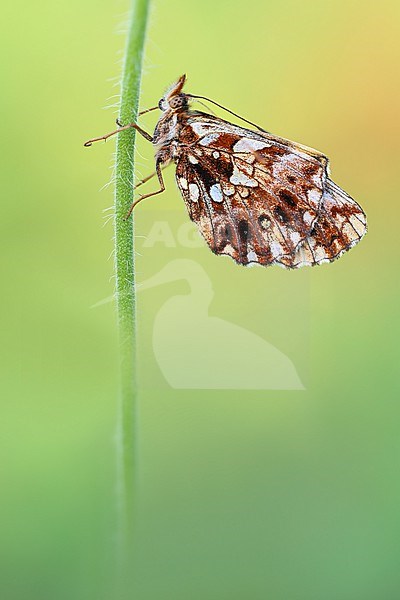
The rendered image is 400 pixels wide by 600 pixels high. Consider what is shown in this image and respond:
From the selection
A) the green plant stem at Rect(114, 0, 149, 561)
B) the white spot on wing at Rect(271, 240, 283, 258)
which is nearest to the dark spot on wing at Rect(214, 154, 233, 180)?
the white spot on wing at Rect(271, 240, 283, 258)

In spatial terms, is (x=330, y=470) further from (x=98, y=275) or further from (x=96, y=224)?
(x=96, y=224)

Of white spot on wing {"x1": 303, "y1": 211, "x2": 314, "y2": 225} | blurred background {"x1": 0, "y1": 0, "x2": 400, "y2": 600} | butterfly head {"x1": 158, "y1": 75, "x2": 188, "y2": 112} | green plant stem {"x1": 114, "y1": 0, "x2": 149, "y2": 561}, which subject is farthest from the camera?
blurred background {"x1": 0, "y1": 0, "x2": 400, "y2": 600}

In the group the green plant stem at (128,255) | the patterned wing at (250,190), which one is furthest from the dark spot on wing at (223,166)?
the green plant stem at (128,255)

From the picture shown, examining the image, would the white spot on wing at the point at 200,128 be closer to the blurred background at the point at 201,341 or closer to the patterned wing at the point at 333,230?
the blurred background at the point at 201,341

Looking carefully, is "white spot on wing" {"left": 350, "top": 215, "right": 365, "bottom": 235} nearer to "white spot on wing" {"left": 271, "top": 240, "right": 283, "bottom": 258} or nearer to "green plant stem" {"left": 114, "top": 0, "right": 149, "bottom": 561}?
"white spot on wing" {"left": 271, "top": 240, "right": 283, "bottom": 258}

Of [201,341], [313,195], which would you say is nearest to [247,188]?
[313,195]

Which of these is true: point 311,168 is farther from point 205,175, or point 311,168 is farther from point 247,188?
point 205,175
